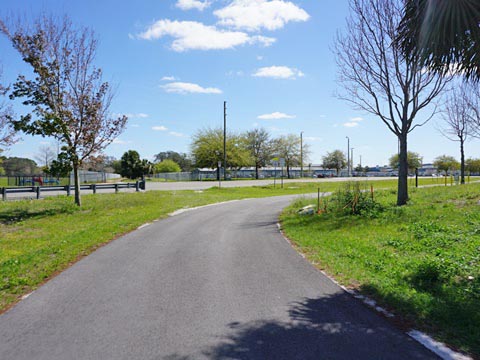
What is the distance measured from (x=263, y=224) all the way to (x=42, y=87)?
42.6 ft

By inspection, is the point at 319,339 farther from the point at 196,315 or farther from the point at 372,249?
the point at 372,249

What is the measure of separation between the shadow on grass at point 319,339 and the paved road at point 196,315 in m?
0.01

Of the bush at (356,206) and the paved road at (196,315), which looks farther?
the bush at (356,206)

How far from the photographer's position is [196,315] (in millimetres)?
4707

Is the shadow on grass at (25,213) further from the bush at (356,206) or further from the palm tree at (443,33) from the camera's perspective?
the palm tree at (443,33)

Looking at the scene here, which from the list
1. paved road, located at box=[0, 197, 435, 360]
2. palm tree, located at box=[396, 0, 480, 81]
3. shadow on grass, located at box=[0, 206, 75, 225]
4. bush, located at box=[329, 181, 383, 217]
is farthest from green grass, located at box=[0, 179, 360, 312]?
bush, located at box=[329, 181, 383, 217]

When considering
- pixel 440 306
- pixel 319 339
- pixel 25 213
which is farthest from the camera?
pixel 25 213

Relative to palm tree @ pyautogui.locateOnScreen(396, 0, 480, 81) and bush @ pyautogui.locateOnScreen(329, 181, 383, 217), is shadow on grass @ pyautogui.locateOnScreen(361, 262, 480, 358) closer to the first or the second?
palm tree @ pyautogui.locateOnScreen(396, 0, 480, 81)

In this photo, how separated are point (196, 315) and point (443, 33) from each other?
539cm

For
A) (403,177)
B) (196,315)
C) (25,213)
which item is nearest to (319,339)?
(196,315)

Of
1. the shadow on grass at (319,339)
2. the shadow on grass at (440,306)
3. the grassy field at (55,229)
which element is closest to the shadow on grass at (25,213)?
the grassy field at (55,229)

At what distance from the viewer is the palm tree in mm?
5109

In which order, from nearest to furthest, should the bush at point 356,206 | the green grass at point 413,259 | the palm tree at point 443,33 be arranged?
the green grass at point 413,259
the palm tree at point 443,33
the bush at point 356,206

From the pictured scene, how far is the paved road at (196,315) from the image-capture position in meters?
3.74
